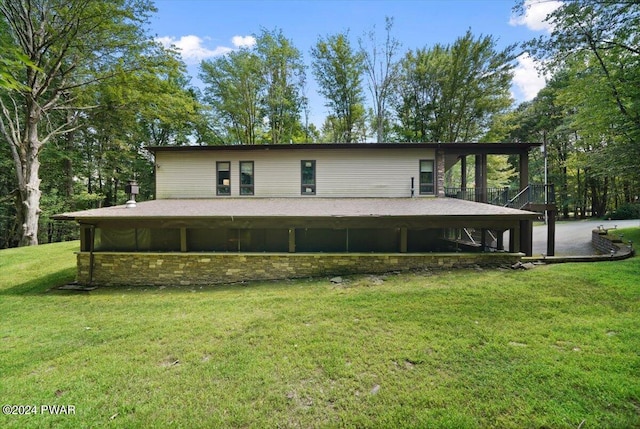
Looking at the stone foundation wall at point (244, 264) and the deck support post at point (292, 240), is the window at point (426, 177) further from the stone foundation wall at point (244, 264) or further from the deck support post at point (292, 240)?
the deck support post at point (292, 240)

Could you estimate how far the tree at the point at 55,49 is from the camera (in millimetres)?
11742

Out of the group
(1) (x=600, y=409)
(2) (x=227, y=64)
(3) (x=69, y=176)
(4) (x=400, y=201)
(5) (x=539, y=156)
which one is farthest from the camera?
(5) (x=539, y=156)

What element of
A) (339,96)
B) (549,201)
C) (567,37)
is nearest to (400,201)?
(549,201)

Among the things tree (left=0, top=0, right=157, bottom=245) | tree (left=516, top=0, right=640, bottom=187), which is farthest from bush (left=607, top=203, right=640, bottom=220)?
tree (left=0, top=0, right=157, bottom=245)

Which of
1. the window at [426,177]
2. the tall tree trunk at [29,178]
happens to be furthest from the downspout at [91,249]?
the window at [426,177]

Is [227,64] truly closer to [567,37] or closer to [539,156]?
[567,37]

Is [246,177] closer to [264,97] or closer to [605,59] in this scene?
[264,97]

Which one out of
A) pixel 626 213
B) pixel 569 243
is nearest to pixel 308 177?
pixel 569 243

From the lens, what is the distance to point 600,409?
9.12ft

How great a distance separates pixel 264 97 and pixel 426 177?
14703 millimetres

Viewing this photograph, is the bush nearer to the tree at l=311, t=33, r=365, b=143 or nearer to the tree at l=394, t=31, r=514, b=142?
the tree at l=394, t=31, r=514, b=142

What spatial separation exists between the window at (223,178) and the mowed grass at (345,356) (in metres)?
5.72

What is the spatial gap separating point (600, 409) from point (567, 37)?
1438cm

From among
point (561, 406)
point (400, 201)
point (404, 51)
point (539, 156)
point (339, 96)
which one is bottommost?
point (561, 406)
